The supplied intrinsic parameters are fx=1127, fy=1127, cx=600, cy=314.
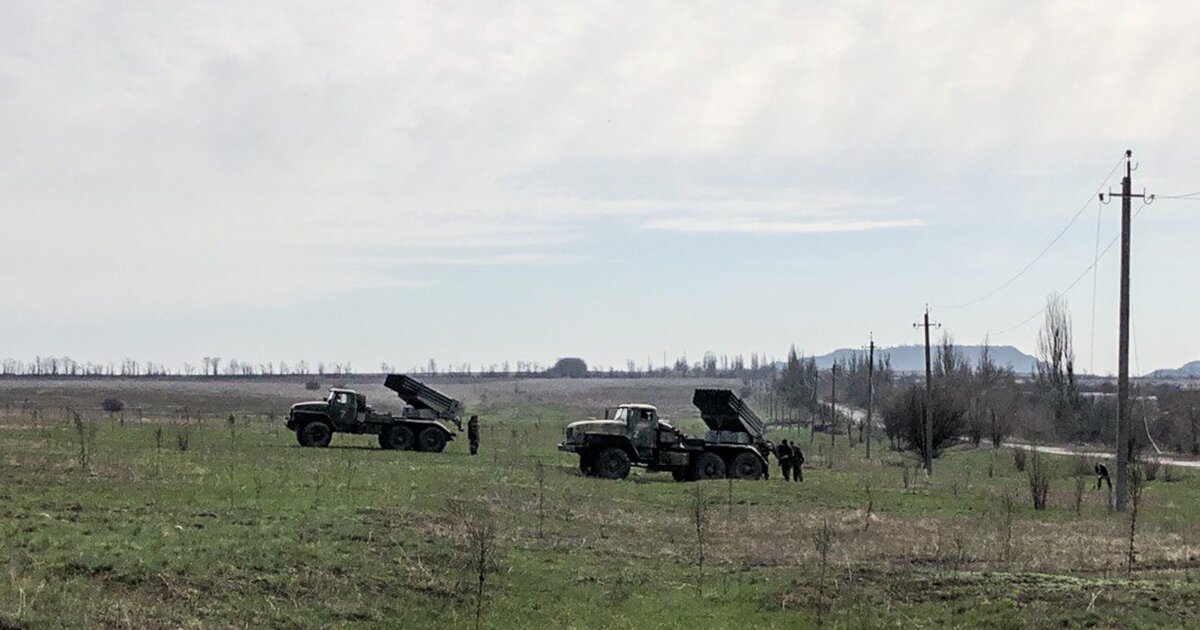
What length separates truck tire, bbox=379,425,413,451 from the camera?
42.1 m

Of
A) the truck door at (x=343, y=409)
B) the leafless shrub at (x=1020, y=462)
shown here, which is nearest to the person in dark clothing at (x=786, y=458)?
the leafless shrub at (x=1020, y=462)

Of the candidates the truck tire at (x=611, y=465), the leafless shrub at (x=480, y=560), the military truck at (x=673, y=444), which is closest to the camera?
the leafless shrub at (x=480, y=560)

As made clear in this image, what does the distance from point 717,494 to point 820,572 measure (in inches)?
494

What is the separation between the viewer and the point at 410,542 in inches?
727

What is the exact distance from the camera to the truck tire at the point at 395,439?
42.1 meters

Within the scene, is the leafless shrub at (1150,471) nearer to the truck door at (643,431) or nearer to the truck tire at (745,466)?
the truck tire at (745,466)

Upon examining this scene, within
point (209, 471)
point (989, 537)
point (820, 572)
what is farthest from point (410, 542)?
point (989, 537)

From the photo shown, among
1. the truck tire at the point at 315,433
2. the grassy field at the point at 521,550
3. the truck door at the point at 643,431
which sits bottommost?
the grassy field at the point at 521,550

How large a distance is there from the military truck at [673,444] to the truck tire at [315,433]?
31.9ft

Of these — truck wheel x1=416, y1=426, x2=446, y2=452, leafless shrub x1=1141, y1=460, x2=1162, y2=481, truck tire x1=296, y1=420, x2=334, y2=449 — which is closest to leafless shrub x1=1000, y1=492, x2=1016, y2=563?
leafless shrub x1=1141, y1=460, x2=1162, y2=481

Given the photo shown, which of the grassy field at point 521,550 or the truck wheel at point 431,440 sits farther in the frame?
the truck wheel at point 431,440

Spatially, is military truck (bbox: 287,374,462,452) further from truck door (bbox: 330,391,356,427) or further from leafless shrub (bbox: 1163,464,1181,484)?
leafless shrub (bbox: 1163,464,1181,484)

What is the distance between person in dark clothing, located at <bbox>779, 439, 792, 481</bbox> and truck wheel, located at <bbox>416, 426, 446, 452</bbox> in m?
12.9

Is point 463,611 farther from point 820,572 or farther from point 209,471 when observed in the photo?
point 209,471
